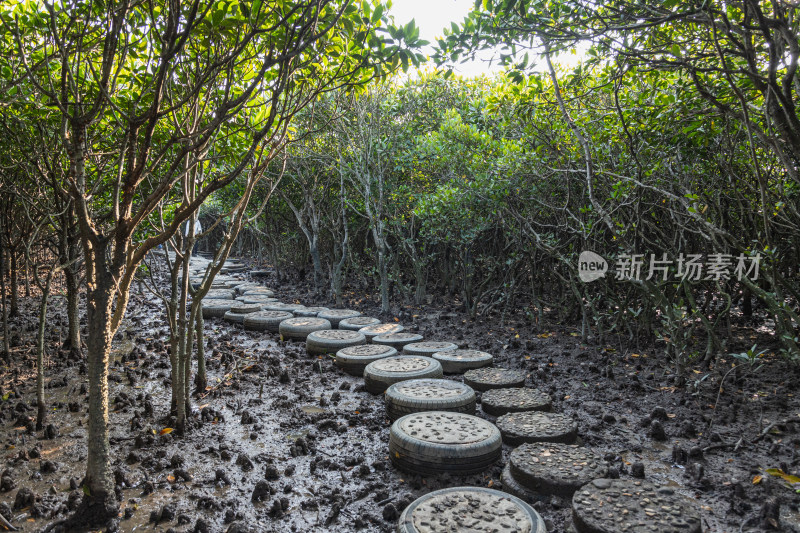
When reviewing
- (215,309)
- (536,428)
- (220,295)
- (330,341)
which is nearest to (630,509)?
(536,428)

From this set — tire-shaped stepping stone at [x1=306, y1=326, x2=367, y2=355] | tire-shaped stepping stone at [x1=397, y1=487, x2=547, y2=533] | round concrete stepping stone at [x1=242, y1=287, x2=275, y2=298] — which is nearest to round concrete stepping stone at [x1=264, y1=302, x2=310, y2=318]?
round concrete stepping stone at [x1=242, y1=287, x2=275, y2=298]

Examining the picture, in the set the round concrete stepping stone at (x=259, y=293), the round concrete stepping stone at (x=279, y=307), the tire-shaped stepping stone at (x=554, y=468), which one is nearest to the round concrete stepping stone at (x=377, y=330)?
the round concrete stepping stone at (x=279, y=307)

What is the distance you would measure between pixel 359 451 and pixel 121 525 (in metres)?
1.87

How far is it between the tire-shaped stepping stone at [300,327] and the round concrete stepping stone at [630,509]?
5.66 metres

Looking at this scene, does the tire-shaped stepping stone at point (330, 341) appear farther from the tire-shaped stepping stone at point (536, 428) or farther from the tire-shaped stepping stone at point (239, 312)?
the tire-shaped stepping stone at point (536, 428)

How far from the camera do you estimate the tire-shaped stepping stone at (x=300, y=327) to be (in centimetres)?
802

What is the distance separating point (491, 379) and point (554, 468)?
6.86 ft

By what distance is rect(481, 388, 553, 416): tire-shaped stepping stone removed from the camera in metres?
4.77

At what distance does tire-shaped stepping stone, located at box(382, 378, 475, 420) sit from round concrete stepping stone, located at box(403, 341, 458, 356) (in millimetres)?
1463

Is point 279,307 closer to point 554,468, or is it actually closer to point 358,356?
point 358,356

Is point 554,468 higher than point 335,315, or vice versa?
point 335,315

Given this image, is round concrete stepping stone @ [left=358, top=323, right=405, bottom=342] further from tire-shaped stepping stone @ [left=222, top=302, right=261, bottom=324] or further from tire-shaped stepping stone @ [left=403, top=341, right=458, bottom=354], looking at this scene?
tire-shaped stepping stone @ [left=222, top=302, right=261, bottom=324]

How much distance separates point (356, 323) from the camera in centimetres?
854

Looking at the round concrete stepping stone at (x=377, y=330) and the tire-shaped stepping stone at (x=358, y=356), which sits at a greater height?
the round concrete stepping stone at (x=377, y=330)
